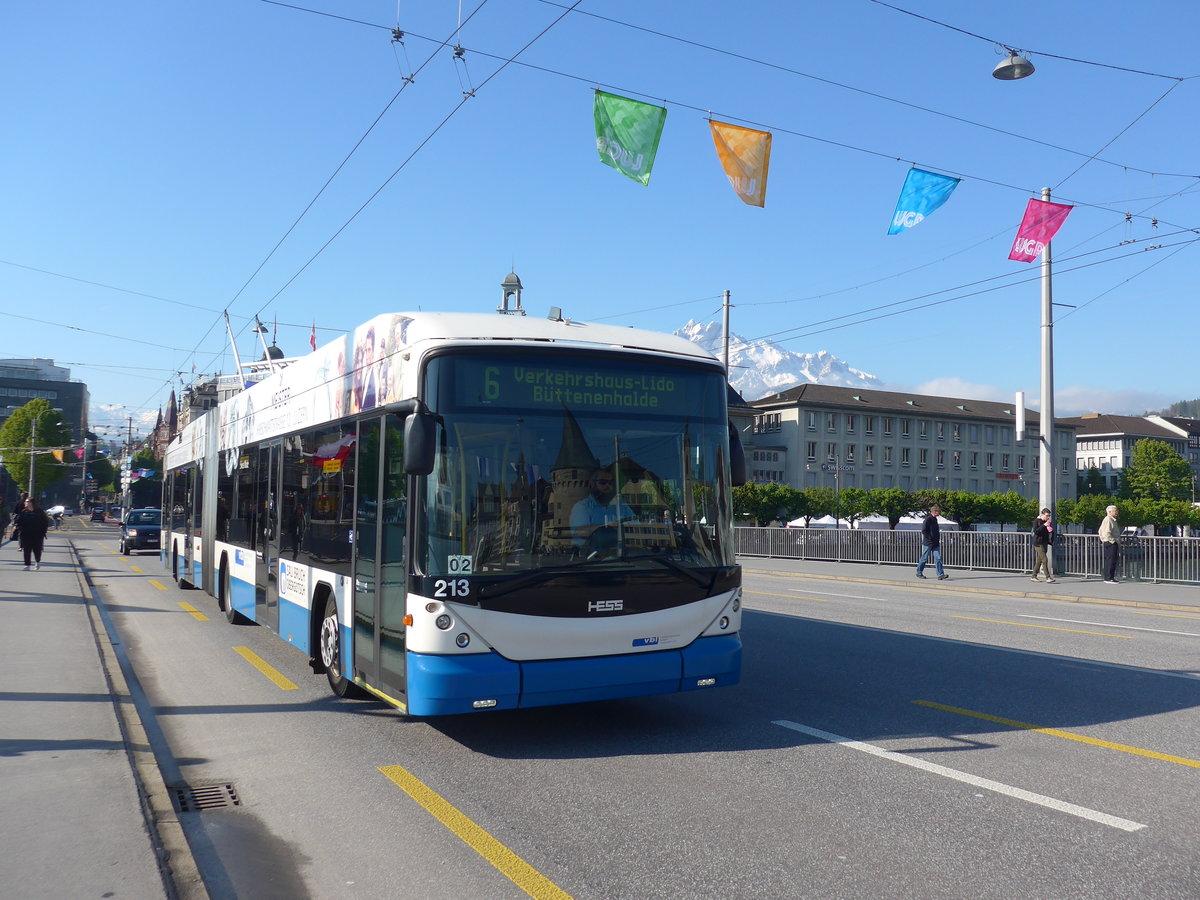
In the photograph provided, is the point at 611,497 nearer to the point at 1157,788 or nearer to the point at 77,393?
the point at 1157,788

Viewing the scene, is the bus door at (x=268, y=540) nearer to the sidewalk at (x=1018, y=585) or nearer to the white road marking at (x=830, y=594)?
the white road marking at (x=830, y=594)

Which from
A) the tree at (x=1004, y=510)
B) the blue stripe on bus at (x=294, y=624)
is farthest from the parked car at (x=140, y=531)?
the tree at (x=1004, y=510)

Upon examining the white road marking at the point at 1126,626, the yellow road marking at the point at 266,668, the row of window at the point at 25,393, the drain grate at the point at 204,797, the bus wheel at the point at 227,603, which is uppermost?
the row of window at the point at 25,393

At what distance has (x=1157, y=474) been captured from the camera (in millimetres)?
127688

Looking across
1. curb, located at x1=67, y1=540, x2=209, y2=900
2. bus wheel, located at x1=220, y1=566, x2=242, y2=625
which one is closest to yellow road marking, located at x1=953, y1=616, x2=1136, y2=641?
bus wheel, located at x1=220, y1=566, x2=242, y2=625

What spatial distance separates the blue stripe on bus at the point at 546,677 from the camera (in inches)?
254

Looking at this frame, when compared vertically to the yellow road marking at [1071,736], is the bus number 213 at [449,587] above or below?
above

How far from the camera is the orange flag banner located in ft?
45.9

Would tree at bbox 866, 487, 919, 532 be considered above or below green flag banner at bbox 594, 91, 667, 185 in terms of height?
below

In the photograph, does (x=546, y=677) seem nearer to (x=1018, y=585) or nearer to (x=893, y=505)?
(x=1018, y=585)

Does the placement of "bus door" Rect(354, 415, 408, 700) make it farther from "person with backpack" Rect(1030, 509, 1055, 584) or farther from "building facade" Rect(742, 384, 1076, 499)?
"building facade" Rect(742, 384, 1076, 499)

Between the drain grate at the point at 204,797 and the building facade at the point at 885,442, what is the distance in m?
91.8

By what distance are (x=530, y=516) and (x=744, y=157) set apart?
9.09 metres

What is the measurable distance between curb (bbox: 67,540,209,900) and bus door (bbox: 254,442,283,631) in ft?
5.41
